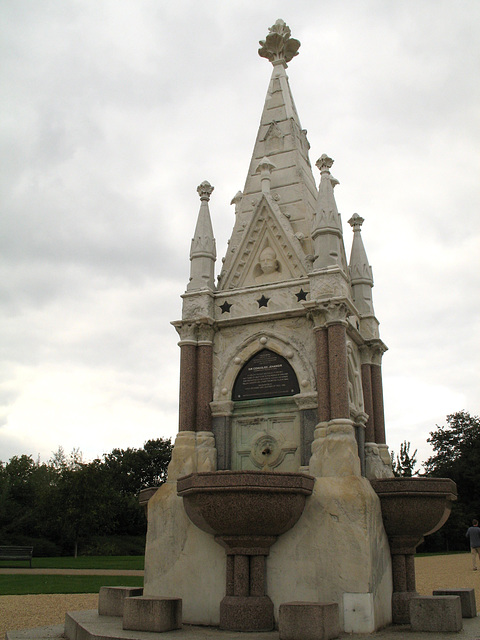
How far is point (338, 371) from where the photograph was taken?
44.1ft

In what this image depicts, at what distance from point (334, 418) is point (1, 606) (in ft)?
33.6

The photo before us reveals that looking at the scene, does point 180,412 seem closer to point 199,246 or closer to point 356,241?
point 199,246

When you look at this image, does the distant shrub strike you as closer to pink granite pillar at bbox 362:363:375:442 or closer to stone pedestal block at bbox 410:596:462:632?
pink granite pillar at bbox 362:363:375:442

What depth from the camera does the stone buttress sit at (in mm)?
11578

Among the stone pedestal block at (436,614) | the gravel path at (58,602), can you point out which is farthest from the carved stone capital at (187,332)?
the stone pedestal block at (436,614)

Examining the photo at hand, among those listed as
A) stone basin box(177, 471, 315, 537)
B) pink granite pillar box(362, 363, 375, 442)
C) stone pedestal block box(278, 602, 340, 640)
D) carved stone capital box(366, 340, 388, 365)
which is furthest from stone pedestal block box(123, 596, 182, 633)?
carved stone capital box(366, 340, 388, 365)

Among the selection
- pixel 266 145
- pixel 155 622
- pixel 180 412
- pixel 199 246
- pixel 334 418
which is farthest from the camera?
pixel 266 145

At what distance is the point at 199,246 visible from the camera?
645 inches

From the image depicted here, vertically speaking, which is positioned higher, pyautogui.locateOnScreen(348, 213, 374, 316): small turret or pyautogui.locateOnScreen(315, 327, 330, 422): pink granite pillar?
pyautogui.locateOnScreen(348, 213, 374, 316): small turret

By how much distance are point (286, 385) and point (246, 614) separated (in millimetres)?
5287

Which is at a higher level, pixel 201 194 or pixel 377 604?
pixel 201 194

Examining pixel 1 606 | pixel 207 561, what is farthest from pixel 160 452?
pixel 207 561

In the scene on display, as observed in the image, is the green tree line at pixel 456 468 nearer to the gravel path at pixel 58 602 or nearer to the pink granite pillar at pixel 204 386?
the gravel path at pixel 58 602

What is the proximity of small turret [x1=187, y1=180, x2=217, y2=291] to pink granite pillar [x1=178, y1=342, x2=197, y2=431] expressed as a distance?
5.83 feet
